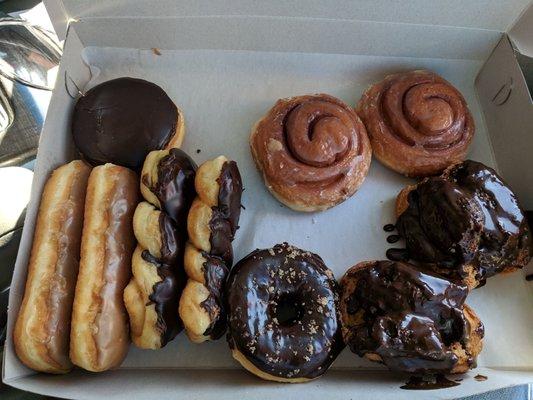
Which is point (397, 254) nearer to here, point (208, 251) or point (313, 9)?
point (208, 251)

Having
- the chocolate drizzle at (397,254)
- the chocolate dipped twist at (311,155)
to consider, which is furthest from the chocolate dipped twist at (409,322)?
the chocolate dipped twist at (311,155)

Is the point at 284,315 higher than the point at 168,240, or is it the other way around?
the point at 168,240

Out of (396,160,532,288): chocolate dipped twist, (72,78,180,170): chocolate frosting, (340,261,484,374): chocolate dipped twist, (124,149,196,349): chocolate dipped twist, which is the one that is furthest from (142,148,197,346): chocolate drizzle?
(396,160,532,288): chocolate dipped twist

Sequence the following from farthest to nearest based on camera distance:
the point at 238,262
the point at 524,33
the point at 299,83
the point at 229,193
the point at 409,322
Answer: the point at 299,83
the point at 524,33
the point at 238,262
the point at 229,193
the point at 409,322

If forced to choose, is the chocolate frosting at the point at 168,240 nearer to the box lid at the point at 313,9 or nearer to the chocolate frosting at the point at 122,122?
the chocolate frosting at the point at 122,122

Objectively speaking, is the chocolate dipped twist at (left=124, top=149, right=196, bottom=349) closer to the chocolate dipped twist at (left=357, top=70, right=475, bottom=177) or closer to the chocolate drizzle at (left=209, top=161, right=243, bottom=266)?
the chocolate drizzle at (left=209, top=161, right=243, bottom=266)

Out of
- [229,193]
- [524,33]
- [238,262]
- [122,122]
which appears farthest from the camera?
[524,33]

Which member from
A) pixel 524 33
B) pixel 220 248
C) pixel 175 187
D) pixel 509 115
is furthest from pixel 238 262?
pixel 524 33

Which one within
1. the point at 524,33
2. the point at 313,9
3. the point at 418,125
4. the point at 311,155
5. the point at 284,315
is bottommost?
the point at 284,315
